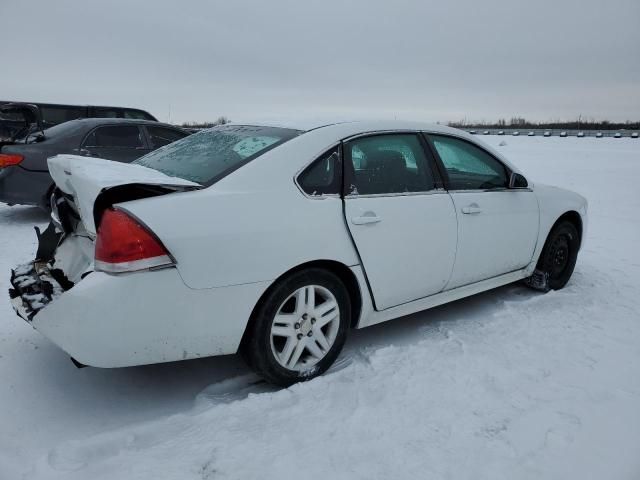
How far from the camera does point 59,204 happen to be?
9.64 feet

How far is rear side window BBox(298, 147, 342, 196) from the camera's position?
278 centimetres

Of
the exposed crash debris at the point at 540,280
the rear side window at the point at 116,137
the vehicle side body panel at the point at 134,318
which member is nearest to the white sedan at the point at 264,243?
the vehicle side body panel at the point at 134,318

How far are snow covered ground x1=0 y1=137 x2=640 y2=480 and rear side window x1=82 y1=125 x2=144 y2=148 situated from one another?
12.6 ft

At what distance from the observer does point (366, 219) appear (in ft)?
9.57

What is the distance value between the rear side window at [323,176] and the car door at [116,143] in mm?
5069

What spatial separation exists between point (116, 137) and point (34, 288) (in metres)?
5.08

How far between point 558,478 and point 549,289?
263 centimetres

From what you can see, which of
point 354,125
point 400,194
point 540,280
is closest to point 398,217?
point 400,194

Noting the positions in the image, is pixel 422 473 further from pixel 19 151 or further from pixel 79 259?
pixel 19 151

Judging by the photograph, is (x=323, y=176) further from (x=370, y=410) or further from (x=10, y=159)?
(x=10, y=159)

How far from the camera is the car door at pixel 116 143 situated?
693 cm

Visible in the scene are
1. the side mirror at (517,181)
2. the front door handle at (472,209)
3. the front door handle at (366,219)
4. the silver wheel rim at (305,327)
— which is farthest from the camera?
the side mirror at (517,181)

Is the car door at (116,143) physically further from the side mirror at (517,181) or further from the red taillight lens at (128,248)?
the side mirror at (517,181)

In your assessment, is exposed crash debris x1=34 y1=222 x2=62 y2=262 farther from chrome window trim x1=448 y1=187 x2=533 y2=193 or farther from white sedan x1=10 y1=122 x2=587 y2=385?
chrome window trim x1=448 y1=187 x2=533 y2=193
